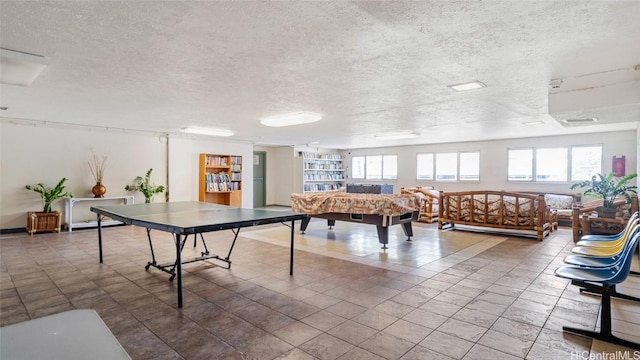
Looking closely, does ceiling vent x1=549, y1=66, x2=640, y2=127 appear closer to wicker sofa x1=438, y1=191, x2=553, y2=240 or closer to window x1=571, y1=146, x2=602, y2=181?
wicker sofa x1=438, y1=191, x2=553, y2=240

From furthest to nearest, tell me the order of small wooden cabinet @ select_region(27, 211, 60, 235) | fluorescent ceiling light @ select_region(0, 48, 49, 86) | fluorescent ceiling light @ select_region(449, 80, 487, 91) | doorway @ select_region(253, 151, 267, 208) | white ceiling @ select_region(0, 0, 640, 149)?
doorway @ select_region(253, 151, 267, 208) < small wooden cabinet @ select_region(27, 211, 60, 235) < fluorescent ceiling light @ select_region(449, 80, 487, 91) < fluorescent ceiling light @ select_region(0, 48, 49, 86) < white ceiling @ select_region(0, 0, 640, 149)

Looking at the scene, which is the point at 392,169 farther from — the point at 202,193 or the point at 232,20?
the point at 232,20

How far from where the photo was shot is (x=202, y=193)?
8.99 m

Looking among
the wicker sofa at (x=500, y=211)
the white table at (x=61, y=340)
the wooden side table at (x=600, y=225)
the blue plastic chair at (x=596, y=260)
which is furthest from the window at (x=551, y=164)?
the white table at (x=61, y=340)

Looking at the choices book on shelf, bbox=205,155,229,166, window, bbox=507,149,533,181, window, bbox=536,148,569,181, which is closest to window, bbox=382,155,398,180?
window, bbox=507,149,533,181

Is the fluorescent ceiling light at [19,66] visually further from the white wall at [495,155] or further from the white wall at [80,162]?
the white wall at [495,155]

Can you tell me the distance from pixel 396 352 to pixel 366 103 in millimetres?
3511

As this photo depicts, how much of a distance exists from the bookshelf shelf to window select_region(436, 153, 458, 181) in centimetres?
387

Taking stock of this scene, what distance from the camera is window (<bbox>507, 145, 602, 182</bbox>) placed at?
27.6 feet

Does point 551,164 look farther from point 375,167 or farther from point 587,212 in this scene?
point 375,167

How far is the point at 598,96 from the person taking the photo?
11.7ft

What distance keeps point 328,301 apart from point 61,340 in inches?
96.7

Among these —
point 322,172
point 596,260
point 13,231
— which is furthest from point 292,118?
point 322,172

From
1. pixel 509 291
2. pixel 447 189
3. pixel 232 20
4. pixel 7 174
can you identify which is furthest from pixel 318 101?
pixel 447 189
